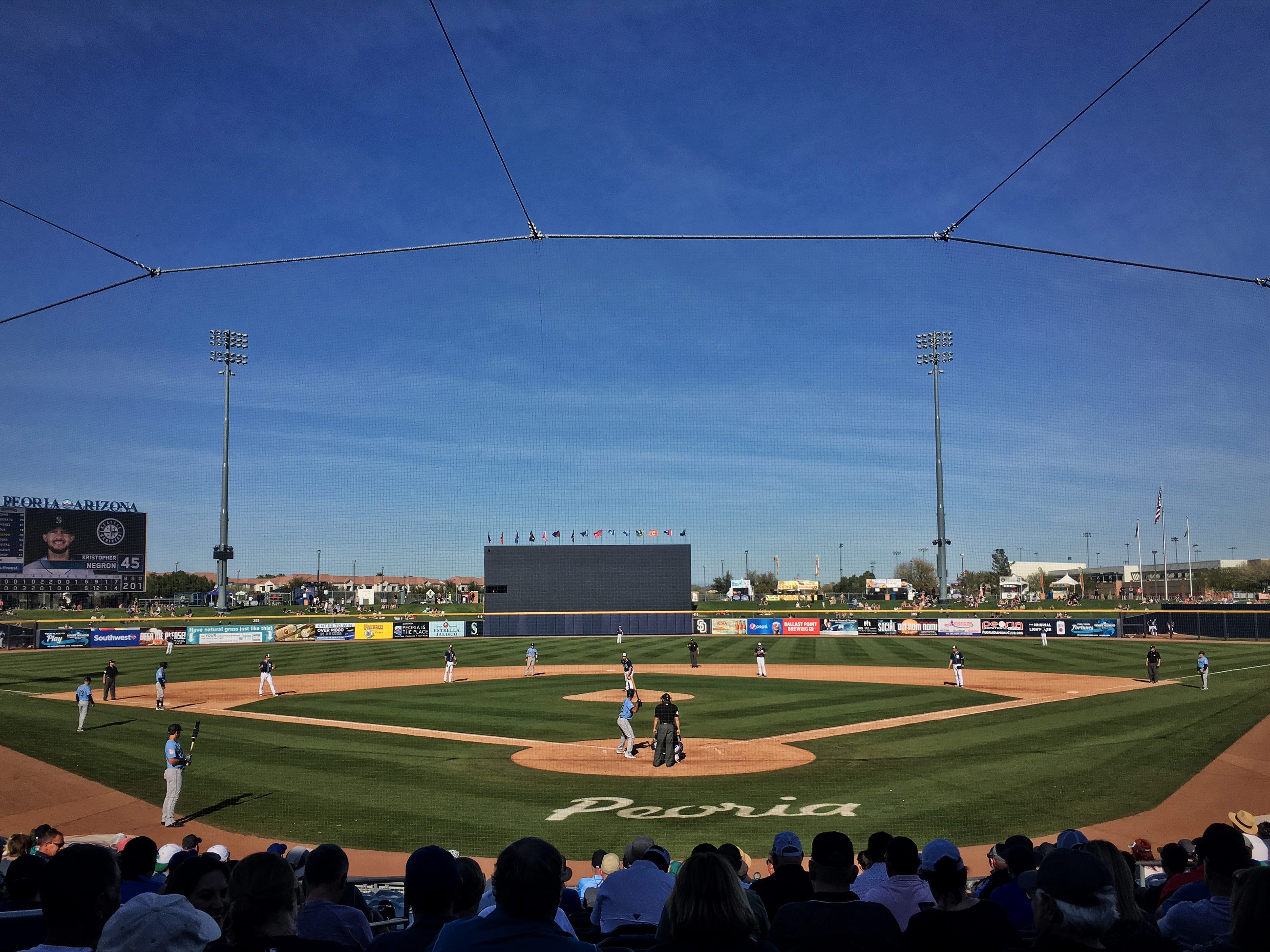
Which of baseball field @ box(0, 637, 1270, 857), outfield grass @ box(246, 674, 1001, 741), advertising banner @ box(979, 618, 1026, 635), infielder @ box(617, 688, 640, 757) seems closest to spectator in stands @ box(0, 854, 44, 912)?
baseball field @ box(0, 637, 1270, 857)

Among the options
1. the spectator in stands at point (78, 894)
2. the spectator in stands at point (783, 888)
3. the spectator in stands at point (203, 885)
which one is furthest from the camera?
the spectator in stands at point (783, 888)

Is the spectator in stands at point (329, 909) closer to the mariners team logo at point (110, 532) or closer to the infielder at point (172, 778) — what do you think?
the infielder at point (172, 778)

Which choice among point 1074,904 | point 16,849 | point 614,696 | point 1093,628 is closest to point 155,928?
point 1074,904

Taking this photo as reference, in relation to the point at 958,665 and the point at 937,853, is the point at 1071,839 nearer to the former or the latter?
the point at 937,853

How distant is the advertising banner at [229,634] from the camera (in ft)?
175

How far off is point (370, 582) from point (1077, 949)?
148 metres

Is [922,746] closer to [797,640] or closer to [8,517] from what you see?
[797,640]

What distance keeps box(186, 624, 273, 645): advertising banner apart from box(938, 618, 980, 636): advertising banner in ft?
146

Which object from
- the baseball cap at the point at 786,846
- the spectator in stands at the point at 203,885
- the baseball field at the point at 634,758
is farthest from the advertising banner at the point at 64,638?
the baseball cap at the point at 786,846

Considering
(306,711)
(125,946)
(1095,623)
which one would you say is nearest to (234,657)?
(306,711)

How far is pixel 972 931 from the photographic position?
4000mm

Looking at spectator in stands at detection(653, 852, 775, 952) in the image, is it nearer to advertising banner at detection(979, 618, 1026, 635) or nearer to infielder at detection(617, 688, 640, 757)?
infielder at detection(617, 688, 640, 757)

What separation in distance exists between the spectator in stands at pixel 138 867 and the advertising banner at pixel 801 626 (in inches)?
2184

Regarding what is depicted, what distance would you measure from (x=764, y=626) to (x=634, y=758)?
1669 inches
